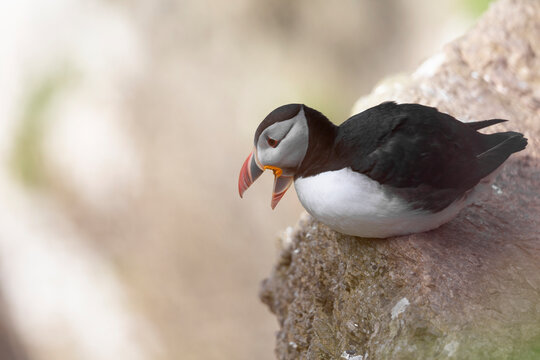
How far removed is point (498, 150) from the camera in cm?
131

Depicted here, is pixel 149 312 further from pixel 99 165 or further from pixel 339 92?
pixel 339 92

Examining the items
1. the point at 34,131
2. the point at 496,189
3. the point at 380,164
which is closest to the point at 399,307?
the point at 380,164

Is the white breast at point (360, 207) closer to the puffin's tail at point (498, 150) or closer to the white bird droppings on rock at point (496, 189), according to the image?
the puffin's tail at point (498, 150)

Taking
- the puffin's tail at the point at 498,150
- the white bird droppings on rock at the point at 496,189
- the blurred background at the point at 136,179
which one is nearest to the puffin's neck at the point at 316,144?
the puffin's tail at the point at 498,150

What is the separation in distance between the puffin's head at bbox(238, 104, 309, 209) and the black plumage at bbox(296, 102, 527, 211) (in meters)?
0.02

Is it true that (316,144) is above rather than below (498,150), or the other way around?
above

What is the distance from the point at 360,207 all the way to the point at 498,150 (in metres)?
0.37

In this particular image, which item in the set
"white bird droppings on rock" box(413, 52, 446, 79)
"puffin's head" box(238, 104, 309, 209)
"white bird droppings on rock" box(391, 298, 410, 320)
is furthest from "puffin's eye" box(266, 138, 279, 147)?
"white bird droppings on rock" box(413, 52, 446, 79)

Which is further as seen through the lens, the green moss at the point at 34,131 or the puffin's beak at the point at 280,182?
the green moss at the point at 34,131

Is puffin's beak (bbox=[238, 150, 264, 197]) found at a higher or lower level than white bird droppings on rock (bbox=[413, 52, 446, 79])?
lower

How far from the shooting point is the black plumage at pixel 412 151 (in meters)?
1.20

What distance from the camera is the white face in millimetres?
1234

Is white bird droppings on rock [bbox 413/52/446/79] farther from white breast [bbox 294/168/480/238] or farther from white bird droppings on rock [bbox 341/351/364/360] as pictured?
white bird droppings on rock [bbox 341/351/364/360]

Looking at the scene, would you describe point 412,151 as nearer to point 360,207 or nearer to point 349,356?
point 360,207
